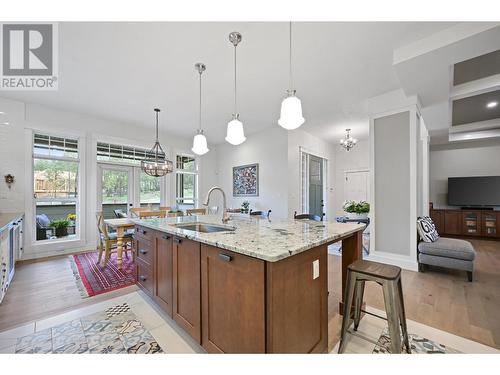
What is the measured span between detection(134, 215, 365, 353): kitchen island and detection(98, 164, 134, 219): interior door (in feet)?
13.1

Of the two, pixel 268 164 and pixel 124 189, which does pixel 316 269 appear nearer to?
pixel 268 164

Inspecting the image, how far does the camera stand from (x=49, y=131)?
4.20 m

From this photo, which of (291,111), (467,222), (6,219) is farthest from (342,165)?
(6,219)

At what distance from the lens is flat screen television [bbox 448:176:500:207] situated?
5375 mm

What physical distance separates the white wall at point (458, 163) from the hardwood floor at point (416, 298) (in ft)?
11.0

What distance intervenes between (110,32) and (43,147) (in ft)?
11.1

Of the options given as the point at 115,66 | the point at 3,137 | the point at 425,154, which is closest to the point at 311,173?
the point at 425,154

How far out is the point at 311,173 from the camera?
6.42m

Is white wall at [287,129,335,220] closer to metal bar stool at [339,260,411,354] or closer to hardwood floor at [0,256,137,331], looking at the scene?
metal bar stool at [339,260,411,354]

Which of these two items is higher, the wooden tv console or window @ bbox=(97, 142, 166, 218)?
window @ bbox=(97, 142, 166, 218)

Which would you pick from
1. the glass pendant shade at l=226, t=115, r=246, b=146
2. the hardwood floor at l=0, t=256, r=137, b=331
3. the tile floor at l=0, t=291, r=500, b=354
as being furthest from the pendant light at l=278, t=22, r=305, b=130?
the hardwood floor at l=0, t=256, r=137, b=331

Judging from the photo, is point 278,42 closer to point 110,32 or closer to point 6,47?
point 110,32

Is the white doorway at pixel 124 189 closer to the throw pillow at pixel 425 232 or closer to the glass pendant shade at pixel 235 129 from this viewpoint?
the glass pendant shade at pixel 235 129
